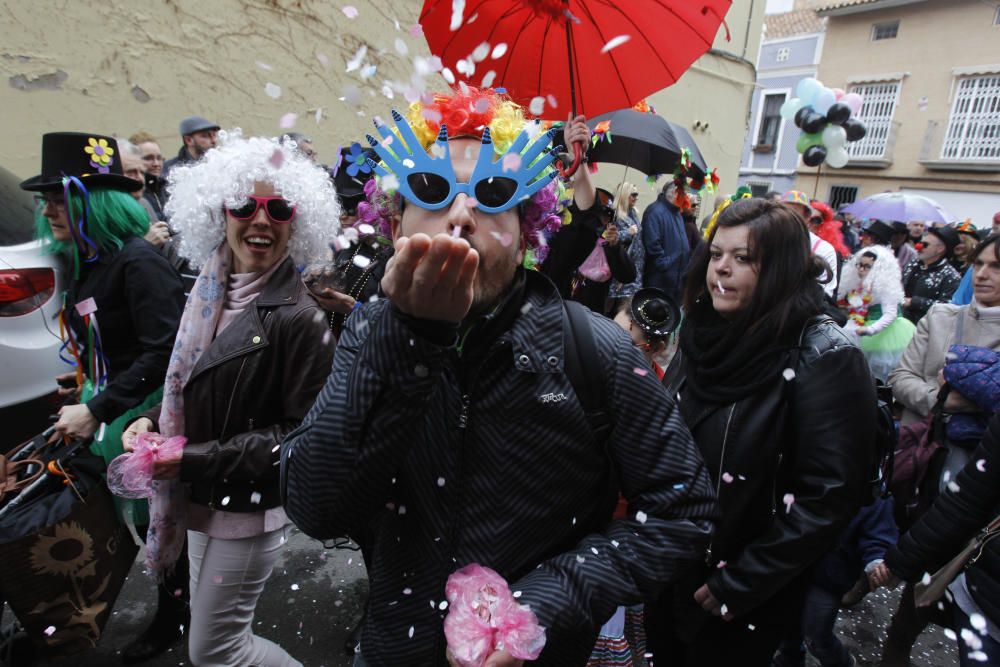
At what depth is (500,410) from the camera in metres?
1.30

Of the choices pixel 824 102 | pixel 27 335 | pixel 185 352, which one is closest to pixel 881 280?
pixel 824 102

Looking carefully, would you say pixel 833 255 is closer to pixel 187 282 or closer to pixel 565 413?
pixel 565 413

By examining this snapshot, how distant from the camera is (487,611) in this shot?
118cm

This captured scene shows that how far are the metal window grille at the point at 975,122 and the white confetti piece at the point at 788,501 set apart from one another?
86.4 feet

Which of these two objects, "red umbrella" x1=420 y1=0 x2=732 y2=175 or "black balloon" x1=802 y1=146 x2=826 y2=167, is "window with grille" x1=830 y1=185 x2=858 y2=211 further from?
"red umbrella" x1=420 y1=0 x2=732 y2=175

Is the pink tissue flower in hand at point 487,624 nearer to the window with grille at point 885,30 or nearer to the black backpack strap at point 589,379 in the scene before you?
the black backpack strap at point 589,379

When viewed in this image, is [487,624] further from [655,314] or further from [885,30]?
[885,30]

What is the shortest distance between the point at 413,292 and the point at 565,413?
0.50 m

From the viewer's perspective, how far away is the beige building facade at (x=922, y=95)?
20859 mm

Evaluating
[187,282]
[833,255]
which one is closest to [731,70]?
[833,255]

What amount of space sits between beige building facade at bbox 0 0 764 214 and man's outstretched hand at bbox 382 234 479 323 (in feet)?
13.8

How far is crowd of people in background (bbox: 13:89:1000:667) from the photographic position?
Answer: 50.9 inches

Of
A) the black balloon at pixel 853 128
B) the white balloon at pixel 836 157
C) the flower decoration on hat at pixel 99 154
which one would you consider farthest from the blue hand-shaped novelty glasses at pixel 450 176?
the black balloon at pixel 853 128

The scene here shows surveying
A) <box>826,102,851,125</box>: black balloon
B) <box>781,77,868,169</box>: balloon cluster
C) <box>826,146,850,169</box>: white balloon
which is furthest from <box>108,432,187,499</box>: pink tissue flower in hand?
<box>826,102,851,125</box>: black balloon
